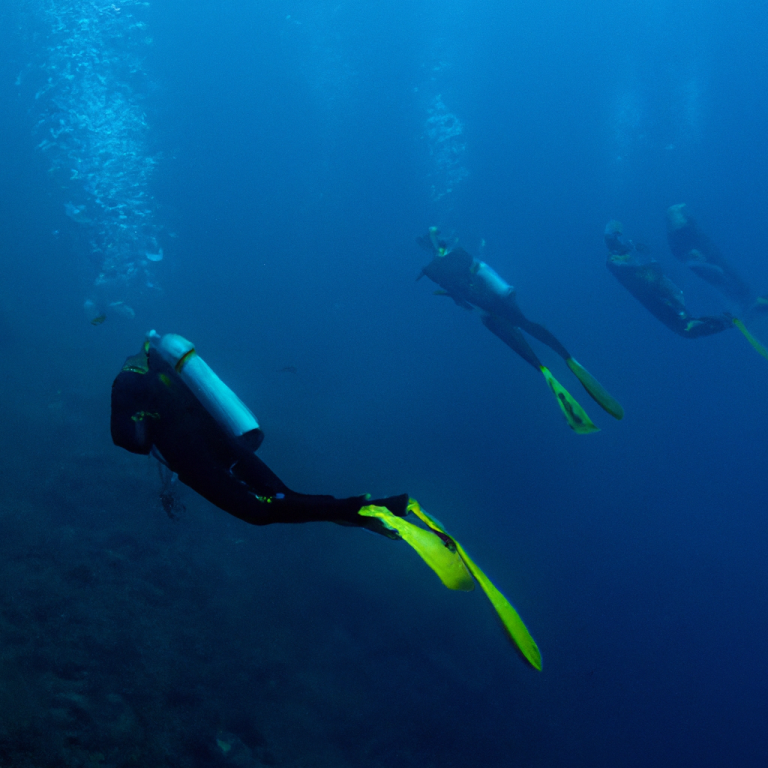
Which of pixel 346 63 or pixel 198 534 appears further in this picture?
pixel 346 63

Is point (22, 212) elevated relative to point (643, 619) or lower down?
elevated

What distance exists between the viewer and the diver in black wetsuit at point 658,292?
27.0ft

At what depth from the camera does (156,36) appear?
34.2 metres

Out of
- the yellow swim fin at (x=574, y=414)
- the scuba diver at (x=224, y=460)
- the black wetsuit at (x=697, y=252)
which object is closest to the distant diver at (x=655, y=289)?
the black wetsuit at (x=697, y=252)

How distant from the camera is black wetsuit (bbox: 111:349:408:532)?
75.9 inches

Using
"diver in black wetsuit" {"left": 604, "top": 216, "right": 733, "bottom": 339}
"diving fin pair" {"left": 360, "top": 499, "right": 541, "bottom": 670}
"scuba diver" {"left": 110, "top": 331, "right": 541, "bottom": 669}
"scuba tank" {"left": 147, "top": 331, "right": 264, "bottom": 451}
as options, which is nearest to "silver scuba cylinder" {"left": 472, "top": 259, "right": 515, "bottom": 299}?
"scuba diver" {"left": 110, "top": 331, "right": 541, "bottom": 669}

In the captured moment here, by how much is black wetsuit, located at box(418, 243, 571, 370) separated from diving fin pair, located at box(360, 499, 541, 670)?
373 centimetres

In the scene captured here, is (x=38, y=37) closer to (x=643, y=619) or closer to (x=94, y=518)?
(x=94, y=518)

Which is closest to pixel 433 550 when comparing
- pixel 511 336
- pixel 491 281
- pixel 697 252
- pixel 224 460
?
pixel 224 460

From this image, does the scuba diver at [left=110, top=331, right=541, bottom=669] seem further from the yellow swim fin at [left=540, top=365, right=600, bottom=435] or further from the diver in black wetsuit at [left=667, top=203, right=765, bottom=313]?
the diver in black wetsuit at [left=667, top=203, right=765, bottom=313]

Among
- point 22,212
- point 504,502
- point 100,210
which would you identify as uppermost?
point 22,212

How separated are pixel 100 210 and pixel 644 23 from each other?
1861 inches

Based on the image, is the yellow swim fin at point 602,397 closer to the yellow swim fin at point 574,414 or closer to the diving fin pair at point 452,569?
the yellow swim fin at point 574,414

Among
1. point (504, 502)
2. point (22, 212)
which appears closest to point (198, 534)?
point (504, 502)
